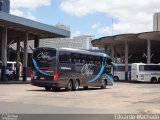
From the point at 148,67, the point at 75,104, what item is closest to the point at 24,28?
the point at 148,67

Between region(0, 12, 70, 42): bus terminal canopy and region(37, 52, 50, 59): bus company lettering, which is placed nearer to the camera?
region(37, 52, 50, 59): bus company lettering

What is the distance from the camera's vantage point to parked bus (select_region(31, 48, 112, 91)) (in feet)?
88.5

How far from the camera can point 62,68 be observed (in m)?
27.5

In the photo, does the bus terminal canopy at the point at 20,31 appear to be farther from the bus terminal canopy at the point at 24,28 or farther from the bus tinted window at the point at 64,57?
the bus tinted window at the point at 64,57

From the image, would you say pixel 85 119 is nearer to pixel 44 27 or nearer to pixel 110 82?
pixel 110 82

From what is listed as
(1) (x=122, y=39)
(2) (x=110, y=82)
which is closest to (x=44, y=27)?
(2) (x=110, y=82)

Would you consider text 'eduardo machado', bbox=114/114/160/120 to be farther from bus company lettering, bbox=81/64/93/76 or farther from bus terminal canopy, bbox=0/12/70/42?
bus terminal canopy, bbox=0/12/70/42

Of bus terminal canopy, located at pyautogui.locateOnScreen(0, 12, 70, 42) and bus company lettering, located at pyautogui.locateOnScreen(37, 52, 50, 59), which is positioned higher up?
bus terminal canopy, located at pyautogui.locateOnScreen(0, 12, 70, 42)

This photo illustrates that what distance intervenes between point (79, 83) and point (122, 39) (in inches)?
1229

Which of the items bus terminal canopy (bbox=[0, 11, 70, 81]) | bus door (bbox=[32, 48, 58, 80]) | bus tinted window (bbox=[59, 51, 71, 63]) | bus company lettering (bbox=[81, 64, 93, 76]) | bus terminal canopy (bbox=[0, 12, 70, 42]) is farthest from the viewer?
bus terminal canopy (bbox=[0, 11, 70, 81])

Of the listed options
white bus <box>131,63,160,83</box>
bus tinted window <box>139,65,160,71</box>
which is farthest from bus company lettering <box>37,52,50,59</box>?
bus tinted window <box>139,65,160,71</box>

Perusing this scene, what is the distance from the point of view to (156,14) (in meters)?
97.4

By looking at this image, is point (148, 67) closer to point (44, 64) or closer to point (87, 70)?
point (87, 70)

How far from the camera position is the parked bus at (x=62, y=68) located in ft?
88.5
